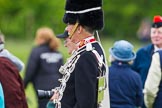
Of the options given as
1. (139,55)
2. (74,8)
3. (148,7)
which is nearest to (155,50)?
(139,55)

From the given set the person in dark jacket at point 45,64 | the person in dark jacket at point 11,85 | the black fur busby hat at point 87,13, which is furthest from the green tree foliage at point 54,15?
the black fur busby hat at point 87,13

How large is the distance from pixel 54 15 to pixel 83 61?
36184 mm

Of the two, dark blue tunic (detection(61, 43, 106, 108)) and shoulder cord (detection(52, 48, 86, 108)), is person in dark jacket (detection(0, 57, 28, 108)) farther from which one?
dark blue tunic (detection(61, 43, 106, 108))

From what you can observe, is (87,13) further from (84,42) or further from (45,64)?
(45,64)

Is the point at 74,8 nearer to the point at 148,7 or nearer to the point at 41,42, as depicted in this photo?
the point at 41,42

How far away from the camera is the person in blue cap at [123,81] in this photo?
9.11 m

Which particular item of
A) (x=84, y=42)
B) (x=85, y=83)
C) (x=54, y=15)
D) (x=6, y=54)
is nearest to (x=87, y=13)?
(x=84, y=42)

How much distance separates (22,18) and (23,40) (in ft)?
4.29

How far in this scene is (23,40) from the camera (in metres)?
45.3

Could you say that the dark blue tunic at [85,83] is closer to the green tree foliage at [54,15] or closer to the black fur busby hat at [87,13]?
the black fur busby hat at [87,13]

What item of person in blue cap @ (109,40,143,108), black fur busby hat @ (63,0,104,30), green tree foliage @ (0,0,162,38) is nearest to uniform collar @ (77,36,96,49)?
black fur busby hat @ (63,0,104,30)

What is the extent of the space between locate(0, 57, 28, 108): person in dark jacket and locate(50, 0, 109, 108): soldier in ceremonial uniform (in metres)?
1.41

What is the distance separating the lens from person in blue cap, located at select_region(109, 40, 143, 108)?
9.11 meters

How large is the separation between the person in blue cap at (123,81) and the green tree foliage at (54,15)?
31218 millimetres
